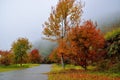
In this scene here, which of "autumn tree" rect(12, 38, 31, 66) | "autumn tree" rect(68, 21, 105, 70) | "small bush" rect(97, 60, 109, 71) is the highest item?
"autumn tree" rect(12, 38, 31, 66)

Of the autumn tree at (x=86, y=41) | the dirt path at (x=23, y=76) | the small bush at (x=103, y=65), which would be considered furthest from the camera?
the autumn tree at (x=86, y=41)

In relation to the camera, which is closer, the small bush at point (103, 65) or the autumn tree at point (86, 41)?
the small bush at point (103, 65)

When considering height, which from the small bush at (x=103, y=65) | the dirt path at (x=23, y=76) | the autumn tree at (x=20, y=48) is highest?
the autumn tree at (x=20, y=48)

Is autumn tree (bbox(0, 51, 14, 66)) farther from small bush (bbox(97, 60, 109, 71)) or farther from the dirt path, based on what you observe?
small bush (bbox(97, 60, 109, 71))

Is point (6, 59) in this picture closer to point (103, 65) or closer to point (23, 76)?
point (23, 76)

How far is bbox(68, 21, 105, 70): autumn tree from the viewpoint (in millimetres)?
31031

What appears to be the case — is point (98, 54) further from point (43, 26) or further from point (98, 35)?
point (43, 26)

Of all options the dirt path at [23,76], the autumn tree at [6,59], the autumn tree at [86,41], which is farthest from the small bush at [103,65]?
the autumn tree at [6,59]

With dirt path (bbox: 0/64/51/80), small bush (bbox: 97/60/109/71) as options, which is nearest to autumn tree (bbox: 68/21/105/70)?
small bush (bbox: 97/60/109/71)

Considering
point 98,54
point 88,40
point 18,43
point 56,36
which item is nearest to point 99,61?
point 98,54

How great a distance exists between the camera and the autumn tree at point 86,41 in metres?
31.0

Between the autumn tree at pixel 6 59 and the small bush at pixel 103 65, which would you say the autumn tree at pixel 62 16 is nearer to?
the small bush at pixel 103 65

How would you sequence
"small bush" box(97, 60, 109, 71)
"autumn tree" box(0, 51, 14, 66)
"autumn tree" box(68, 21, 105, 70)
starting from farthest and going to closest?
1. "autumn tree" box(0, 51, 14, 66)
2. "autumn tree" box(68, 21, 105, 70)
3. "small bush" box(97, 60, 109, 71)

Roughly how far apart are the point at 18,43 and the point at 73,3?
43046 mm
